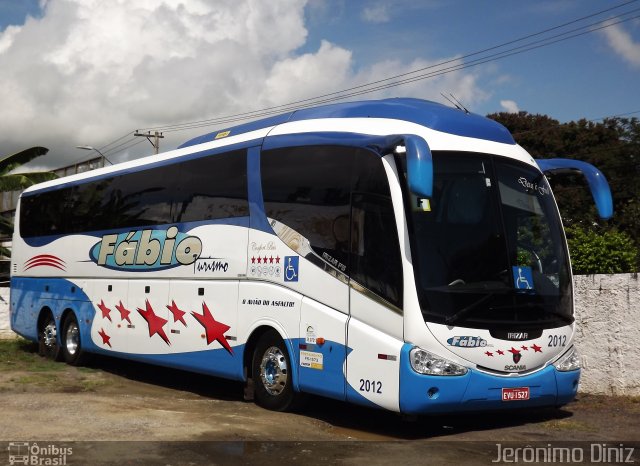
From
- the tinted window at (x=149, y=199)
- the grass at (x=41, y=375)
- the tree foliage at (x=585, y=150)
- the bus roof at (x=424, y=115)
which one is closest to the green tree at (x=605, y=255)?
the bus roof at (x=424, y=115)

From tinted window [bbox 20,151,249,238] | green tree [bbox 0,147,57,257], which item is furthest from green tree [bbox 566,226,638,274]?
green tree [bbox 0,147,57,257]

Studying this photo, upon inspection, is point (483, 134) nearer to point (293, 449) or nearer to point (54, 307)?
point (293, 449)

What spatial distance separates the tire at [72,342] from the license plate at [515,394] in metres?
9.10

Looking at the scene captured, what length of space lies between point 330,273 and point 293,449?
7.12ft

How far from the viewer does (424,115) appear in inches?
378

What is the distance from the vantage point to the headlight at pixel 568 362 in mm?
9406

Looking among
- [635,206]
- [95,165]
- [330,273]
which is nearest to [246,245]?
[330,273]

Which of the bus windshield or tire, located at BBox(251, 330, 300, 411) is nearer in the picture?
the bus windshield

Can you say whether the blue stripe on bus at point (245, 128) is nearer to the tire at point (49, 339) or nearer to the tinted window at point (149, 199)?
the tinted window at point (149, 199)

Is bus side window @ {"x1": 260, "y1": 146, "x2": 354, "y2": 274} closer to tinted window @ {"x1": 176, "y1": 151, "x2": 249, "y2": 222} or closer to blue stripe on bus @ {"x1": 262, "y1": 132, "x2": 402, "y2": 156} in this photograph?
blue stripe on bus @ {"x1": 262, "y1": 132, "x2": 402, "y2": 156}

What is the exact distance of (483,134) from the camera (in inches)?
384

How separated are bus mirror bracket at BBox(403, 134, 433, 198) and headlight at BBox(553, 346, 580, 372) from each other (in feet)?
9.31

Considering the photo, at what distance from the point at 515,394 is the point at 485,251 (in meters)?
1.55

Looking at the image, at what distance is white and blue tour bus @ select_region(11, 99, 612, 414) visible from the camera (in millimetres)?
8617
